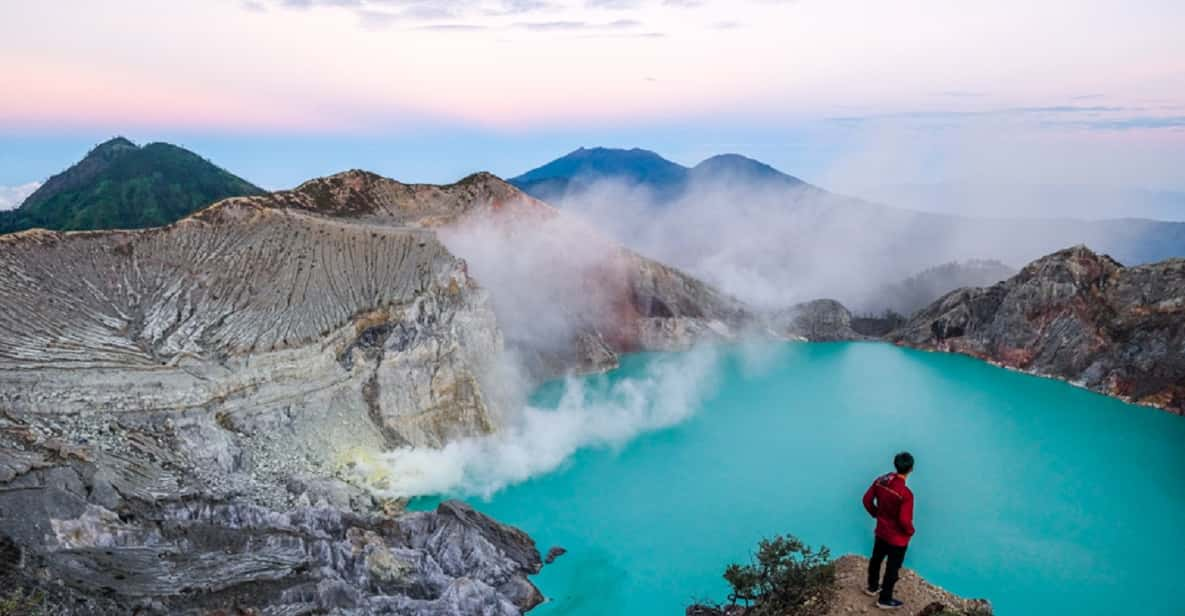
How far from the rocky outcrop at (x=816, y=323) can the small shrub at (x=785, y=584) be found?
45.6 m

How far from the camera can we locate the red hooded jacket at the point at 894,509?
11039 millimetres

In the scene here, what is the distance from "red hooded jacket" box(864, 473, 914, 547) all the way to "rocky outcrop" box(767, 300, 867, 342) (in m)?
49.8

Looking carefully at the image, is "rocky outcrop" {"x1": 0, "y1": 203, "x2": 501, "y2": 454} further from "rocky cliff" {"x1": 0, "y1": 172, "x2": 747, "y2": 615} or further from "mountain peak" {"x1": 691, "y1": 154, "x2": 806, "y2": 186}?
"mountain peak" {"x1": 691, "y1": 154, "x2": 806, "y2": 186}

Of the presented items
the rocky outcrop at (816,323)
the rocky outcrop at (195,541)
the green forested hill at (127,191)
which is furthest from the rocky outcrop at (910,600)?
the green forested hill at (127,191)

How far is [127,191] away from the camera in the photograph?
7806cm

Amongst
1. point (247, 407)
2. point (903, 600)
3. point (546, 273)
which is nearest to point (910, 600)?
point (903, 600)

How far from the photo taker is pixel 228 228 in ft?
111

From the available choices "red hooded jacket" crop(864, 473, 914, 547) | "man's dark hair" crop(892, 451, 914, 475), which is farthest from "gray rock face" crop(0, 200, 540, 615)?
"man's dark hair" crop(892, 451, 914, 475)

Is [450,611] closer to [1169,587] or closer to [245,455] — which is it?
[245,455]

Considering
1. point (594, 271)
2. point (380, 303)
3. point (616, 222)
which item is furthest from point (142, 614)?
point (616, 222)

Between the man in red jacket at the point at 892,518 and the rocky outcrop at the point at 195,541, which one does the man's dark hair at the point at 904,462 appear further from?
the rocky outcrop at the point at 195,541

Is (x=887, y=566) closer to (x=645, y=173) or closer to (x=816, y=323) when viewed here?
(x=816, y=323)

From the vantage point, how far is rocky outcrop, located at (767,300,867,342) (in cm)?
6019

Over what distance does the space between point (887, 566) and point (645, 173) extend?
10995 cm
